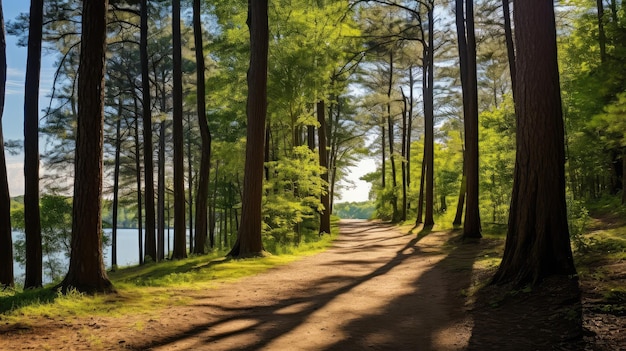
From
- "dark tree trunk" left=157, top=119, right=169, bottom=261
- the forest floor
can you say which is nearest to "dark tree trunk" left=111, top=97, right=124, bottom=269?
"dark tree trunk" left=157, top=119, right=169, bottom=261

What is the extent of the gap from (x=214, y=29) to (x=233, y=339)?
1606cm

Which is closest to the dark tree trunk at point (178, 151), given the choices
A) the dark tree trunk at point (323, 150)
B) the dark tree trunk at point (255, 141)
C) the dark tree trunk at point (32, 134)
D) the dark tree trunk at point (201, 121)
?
the dark tree trunk at point (201, 121)

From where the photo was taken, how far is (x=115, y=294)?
5.93 meters

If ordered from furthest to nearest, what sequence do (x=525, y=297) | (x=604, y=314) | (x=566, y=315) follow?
(x=525, y=297)
(x=566, y=315)
(x=604, y=314)

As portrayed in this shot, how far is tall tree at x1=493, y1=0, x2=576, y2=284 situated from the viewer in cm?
552

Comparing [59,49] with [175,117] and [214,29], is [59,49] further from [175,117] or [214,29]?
[214,29]

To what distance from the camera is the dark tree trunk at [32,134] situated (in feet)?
33.8

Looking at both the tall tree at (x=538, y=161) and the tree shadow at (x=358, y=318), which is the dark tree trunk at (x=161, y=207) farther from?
the tall tree at (x=538, y=161)

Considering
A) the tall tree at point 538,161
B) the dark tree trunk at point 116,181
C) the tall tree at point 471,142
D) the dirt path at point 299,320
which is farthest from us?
the dark tree trunk at point 116,181

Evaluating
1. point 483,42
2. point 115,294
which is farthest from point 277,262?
point 483,42

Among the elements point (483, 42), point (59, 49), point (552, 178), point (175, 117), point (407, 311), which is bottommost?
point (407, 311)

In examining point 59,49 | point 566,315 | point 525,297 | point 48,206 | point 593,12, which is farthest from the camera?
point 48,206

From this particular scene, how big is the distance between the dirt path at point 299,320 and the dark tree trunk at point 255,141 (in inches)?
104

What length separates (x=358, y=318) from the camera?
5270 millimetres
